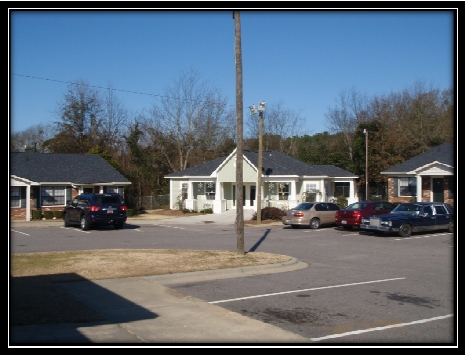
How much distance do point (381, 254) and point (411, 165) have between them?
23.2 m

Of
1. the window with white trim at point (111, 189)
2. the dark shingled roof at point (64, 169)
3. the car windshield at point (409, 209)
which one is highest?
the dark shingled roof at point (64, 169)

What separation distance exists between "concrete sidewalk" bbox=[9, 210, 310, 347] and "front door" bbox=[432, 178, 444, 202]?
95.5 feet

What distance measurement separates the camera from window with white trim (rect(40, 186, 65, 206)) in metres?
38.6

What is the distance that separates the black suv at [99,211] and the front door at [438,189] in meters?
21.6

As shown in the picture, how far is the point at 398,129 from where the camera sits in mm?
56594

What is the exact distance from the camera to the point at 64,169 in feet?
135

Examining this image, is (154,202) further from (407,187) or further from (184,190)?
(407,187)

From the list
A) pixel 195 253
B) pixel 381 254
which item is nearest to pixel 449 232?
pixel 381 254

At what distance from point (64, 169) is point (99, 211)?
598 inches

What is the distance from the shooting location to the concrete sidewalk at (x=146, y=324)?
25.5 ft

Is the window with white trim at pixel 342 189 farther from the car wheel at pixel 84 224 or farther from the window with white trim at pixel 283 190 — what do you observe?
the car wheel at pixel 84 224

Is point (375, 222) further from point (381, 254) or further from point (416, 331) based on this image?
point (416, 331)

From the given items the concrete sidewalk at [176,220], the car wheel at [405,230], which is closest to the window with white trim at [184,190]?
the concrete sidewalk at [176,220]

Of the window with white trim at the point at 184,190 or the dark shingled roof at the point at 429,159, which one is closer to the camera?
the dark shingled roof at the point at 429,159
